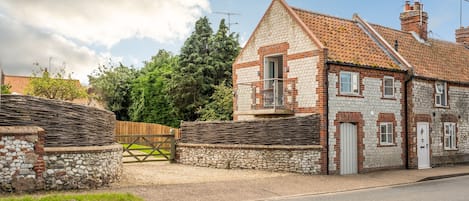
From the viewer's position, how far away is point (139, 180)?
1683 centimetres

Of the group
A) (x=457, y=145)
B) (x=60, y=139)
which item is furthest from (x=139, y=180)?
(x=457, y=145)

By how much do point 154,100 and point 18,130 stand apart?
94.9 feet

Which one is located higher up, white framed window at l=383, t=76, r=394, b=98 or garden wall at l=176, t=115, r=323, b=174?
white framed window at l=383, t=76, r=394, b=98

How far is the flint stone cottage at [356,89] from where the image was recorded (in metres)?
20.2

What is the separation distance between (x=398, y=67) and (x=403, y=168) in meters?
4.73

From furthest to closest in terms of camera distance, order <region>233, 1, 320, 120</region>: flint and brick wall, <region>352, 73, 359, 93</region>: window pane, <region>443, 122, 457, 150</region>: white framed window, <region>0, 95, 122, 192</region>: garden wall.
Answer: <region>443, 122, 457, 150</region>: white framed window, <region>352, 73, 359, 93</region>: window pane, <region>233, 1, 320, 120</region>: flint and brick wall, <region>0, 95, 122, 192</region>: garden wall

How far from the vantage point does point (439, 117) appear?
24.2 m

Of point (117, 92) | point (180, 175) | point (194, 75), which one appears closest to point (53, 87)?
point (117, 92)

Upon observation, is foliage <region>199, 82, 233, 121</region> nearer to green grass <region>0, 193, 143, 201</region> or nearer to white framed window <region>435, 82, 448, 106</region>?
white framed window <region>435, 82, 448, 106</region>

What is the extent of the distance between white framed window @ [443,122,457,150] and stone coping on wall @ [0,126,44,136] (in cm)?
1972

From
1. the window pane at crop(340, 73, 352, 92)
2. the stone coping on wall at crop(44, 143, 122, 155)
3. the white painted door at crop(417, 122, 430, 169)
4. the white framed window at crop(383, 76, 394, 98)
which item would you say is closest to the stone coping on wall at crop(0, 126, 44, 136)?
the stone coping on wall at crop(44, 143, 122, 155)

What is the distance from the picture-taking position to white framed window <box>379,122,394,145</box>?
855 inches

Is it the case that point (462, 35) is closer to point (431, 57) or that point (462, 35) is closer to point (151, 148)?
point (431, 57)

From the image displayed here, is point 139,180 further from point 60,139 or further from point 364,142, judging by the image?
point 364,142
